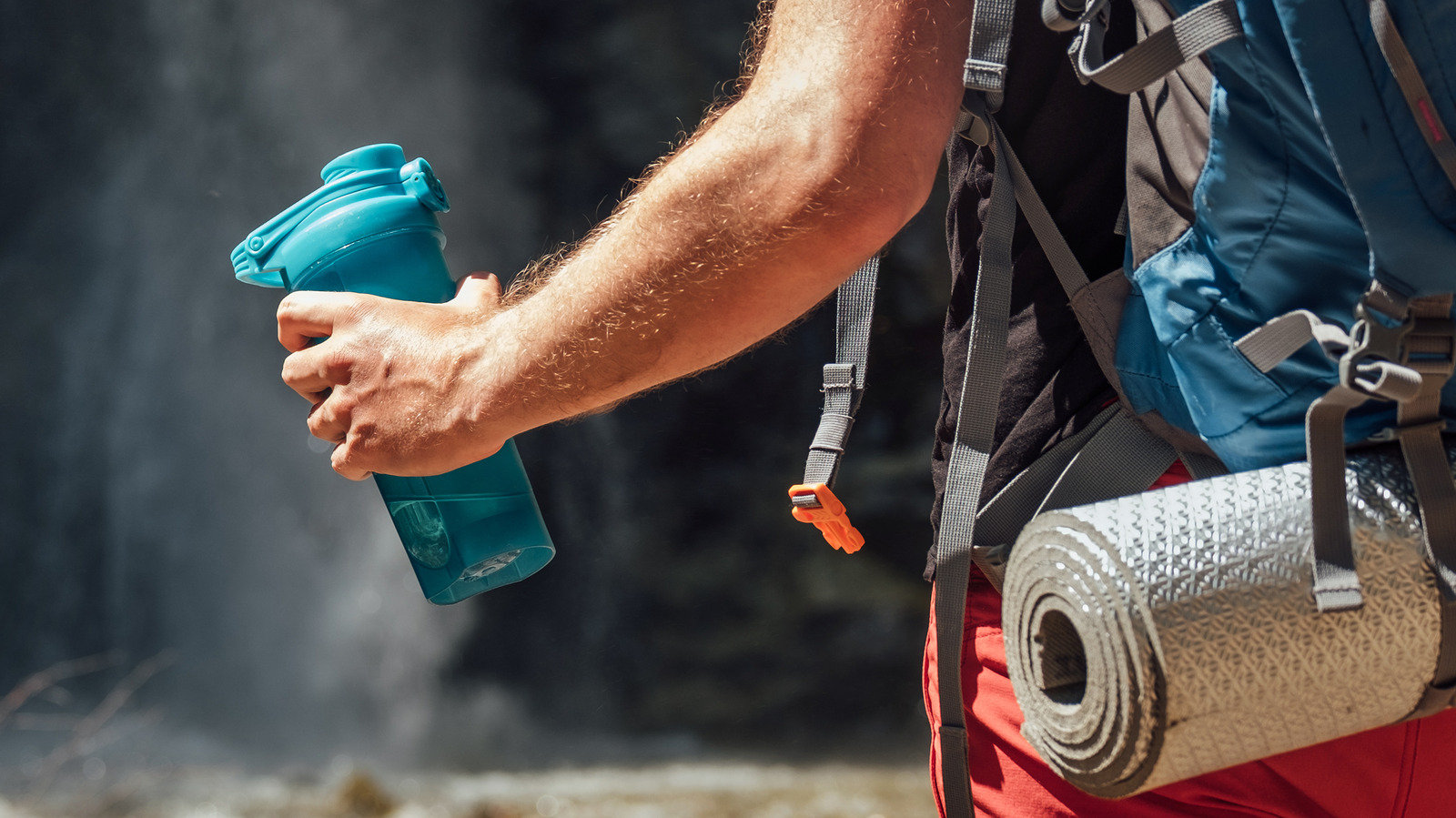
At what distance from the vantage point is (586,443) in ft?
12.2

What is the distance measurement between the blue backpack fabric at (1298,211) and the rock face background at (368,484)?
2.73 metres

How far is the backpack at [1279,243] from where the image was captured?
1.85 ft

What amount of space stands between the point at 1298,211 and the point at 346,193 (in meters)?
0.86

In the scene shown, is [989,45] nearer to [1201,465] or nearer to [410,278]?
[1201,465]

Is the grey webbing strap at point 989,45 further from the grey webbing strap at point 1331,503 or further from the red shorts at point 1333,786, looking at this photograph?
the red shorts at point 1333,786

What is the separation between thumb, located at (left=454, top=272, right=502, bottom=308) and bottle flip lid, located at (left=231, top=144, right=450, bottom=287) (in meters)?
0.10

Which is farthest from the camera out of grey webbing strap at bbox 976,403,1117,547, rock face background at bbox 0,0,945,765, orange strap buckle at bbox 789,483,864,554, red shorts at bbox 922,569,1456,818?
rock face background at bbox 0,0,945,765

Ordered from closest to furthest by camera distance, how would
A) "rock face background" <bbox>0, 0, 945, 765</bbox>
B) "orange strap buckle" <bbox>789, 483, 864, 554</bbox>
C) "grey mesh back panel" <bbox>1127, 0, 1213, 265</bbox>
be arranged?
"grey mesh back panel" <bbox>1127, 0, 1213, 265</bbox>, "orange strap buckle" <bbox>789, 483, 864, 554</bbox>, "rock face background" <bbox>0, 0, 945, 765</bbox>

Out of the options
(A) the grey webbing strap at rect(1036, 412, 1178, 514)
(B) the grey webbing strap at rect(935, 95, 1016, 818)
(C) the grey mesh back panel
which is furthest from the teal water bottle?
(C) the grey mesh back panel

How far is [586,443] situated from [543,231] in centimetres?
75

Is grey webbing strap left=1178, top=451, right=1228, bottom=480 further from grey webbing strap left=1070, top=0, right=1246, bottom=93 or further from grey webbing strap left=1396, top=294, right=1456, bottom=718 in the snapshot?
grey webbing strap left=1070, top=0, right=1246, bottom=93

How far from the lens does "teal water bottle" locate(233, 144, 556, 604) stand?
107 cm

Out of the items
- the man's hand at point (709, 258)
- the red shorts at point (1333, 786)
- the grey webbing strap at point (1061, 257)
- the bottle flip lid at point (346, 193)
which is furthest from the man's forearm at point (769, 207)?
the red shorts at point (1333, 786)

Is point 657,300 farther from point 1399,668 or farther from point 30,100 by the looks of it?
point 30,100
